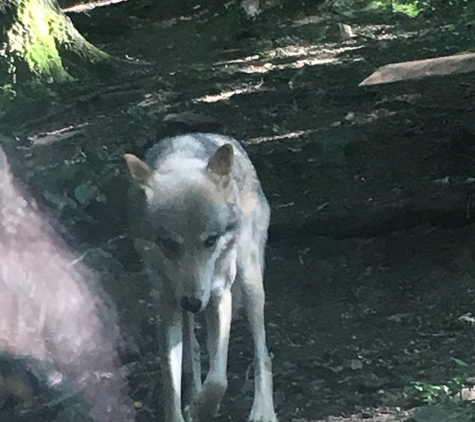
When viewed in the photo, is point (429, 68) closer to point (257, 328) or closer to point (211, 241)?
point (257, 328)

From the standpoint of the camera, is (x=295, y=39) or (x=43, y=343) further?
(x=295, y=39)

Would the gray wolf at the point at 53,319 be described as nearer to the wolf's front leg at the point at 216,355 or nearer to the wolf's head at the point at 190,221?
the wolf's front leg at the point at 216,355

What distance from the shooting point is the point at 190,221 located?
2828mm

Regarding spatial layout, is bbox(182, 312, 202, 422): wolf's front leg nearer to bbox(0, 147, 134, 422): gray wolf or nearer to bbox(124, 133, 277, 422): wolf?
bbox(124, 133, 277, 422): wolf

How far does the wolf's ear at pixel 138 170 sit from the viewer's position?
9.52ft

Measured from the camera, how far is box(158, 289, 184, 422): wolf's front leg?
3074 mm

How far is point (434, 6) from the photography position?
628cm

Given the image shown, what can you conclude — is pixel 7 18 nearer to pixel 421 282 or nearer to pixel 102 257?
pixel 102 257

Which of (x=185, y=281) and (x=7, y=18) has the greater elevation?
(x=7, y=18)

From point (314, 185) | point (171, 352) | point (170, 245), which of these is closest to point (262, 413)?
point (171, 352)

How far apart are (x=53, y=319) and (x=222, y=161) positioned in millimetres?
969

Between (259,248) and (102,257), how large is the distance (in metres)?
0.92

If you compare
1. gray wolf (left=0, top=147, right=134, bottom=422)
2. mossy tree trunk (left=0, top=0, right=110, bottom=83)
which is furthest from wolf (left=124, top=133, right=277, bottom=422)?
mossy tree trunk (left=0, top=0, right=110, bottom=83)

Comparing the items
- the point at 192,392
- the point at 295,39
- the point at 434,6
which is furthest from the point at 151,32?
the point at 192,392
